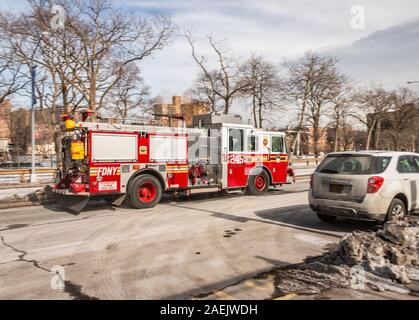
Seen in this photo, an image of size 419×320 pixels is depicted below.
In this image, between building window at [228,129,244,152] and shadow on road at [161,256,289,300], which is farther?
building window at [228,129,244,152]

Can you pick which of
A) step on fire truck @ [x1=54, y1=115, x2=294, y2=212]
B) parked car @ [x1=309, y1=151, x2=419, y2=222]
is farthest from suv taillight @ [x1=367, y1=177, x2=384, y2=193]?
step on fire truck @ [x1=54, y1=115, x2=294, y2=212]

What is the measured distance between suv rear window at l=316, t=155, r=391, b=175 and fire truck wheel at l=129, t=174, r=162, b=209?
5.29m

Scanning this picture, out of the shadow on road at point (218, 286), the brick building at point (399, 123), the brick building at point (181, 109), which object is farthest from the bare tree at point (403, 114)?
the shadow on road at point (218, 286)

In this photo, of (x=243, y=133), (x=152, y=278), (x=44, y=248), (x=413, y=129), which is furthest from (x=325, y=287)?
(x=413, y=129)

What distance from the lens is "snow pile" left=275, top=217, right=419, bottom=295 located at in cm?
451

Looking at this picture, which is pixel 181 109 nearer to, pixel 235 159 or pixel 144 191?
pixel 235 159

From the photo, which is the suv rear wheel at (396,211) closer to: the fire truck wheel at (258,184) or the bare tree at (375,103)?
the fire truck wheel at (258,184)

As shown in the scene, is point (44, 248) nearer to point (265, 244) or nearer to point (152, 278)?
Result: point (152, 278)

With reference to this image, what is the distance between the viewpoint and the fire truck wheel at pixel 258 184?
13797mm

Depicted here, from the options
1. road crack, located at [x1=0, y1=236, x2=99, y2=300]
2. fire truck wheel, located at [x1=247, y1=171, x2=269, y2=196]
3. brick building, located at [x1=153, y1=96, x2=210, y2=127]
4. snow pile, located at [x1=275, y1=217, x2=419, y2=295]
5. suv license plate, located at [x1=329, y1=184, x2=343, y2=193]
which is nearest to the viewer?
road crack, located at [x1=0, y1=236, x2=99, y2=300]

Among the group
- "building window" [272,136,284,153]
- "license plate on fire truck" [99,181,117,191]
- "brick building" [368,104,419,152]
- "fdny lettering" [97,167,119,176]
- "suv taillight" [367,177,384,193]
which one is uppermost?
"brick building" [368,104,419,152]

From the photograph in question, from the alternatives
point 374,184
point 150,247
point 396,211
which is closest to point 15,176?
point 150,247

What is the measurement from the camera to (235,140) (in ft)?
43.7

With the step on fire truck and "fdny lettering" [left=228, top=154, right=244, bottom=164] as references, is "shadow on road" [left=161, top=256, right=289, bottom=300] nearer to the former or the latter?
the step on fire truck
